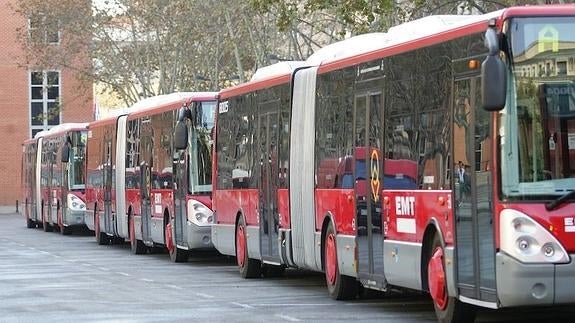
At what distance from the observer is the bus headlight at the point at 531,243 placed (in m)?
12.6

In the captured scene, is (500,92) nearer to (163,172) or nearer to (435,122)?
(435,122)

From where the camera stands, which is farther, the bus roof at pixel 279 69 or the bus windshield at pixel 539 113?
the bus roof at pixel 279 69

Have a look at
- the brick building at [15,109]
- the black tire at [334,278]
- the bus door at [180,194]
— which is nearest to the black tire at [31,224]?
the bus door at [180,194]

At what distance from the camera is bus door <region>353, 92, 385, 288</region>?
1650 centimetres

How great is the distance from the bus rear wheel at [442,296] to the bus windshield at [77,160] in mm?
28715

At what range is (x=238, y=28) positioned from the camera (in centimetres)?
5094

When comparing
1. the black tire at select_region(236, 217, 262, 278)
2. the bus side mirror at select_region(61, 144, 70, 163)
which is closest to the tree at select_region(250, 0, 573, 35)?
the black tire at select_region(236, 217, 262, 278)

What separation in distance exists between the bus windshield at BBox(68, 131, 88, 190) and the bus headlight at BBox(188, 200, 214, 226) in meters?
16.3

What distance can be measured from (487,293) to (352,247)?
14.5 feet

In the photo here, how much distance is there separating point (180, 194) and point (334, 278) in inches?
374

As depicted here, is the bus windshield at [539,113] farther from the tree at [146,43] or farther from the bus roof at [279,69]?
the tree at [146,43]

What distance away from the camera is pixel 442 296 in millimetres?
14531

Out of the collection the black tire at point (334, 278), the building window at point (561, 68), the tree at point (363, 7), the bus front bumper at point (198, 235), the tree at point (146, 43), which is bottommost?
the black tire at point (334, 278)

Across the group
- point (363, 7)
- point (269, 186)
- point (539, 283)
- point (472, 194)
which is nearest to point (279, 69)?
point (269, 186)
